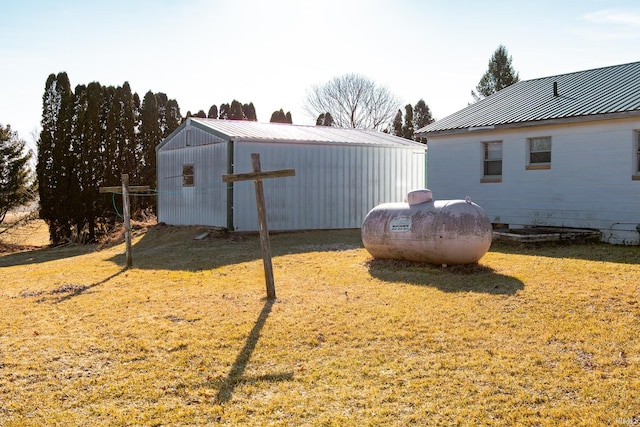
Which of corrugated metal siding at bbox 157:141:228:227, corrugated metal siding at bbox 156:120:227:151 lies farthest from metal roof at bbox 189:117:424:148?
corrugated metal siding at bbox 157:141:228:227

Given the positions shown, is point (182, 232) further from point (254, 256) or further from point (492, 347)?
point (492, 347)

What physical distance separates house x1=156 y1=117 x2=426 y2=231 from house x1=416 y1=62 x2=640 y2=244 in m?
2.92

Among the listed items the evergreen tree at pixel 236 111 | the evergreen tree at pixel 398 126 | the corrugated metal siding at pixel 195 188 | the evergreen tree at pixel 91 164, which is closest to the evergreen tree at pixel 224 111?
the evergreen tree at pixel 236 111

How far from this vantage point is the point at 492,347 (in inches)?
243

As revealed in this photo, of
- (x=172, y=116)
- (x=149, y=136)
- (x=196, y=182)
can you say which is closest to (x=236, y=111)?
(x=172, y=116)

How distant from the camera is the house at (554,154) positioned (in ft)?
46.2

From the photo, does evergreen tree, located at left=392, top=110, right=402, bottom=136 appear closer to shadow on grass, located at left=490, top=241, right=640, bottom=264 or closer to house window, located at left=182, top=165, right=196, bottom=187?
house window, located at left=182, top=165, right=196, bottom=187

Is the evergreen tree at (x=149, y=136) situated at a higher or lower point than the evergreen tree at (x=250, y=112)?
lower

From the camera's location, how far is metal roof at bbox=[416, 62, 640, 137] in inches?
577

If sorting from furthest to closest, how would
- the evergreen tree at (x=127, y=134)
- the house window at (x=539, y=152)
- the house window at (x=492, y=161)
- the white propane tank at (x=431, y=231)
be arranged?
the evergreen tree at (x=127, y=134), the house window at (x=492, y=161), the house window at (x=539, y=152), the white propane tank at (x=431, y=231)

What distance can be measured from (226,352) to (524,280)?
211 inches

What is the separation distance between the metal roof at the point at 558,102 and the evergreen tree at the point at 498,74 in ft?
88.1

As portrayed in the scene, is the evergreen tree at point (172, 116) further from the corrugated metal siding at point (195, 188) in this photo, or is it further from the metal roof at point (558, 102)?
the metal roof at point (558, 102)

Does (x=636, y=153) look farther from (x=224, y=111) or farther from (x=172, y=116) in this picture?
(x=224, y=111)
